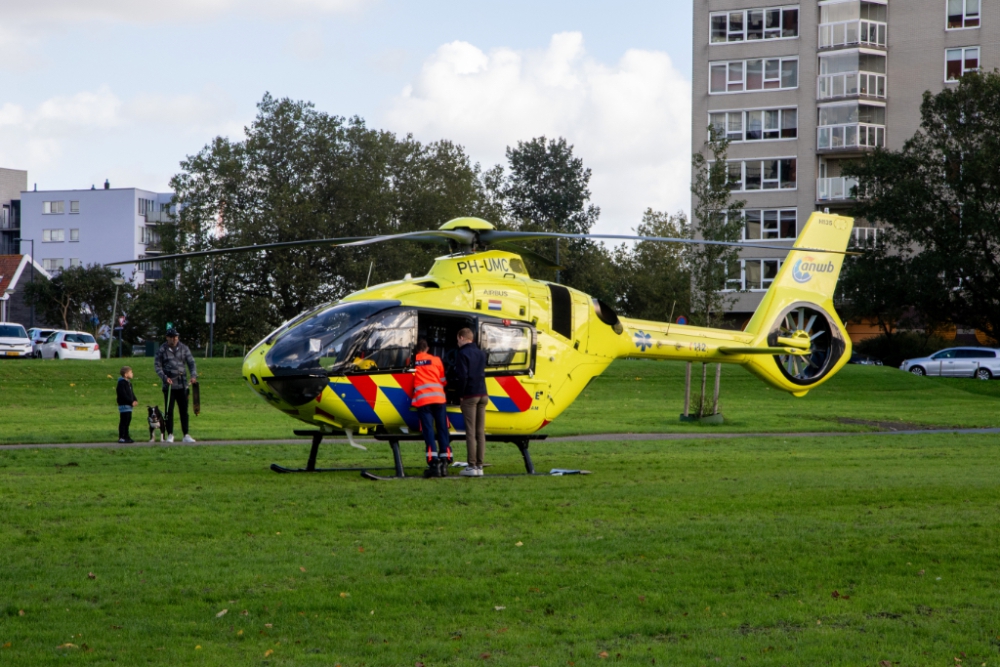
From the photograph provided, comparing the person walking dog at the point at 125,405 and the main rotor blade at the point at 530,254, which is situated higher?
the main rotor blade at the point at 530,254

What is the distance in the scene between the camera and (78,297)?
269 ft

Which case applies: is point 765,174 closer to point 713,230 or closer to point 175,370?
point 713,230

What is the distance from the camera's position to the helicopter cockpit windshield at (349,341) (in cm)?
1573

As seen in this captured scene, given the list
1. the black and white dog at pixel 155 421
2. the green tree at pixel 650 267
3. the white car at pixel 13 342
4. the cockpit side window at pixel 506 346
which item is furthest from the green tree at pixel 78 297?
Result: the cockpit side window at pixel 506 346

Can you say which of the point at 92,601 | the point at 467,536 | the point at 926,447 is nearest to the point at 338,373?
the point at 467,536

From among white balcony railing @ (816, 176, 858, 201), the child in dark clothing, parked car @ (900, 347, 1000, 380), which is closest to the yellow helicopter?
the child in dark clothing

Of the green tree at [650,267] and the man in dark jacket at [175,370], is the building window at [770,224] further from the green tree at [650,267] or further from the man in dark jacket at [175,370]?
the man in dark jacket at [175,370]

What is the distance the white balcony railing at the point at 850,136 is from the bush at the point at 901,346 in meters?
12.2

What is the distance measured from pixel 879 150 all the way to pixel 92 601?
53.7 m

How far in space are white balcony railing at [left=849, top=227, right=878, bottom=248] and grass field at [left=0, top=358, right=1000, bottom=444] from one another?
10336mm

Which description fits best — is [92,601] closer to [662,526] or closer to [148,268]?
[662,526]

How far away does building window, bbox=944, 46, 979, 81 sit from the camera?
6719 centimetres

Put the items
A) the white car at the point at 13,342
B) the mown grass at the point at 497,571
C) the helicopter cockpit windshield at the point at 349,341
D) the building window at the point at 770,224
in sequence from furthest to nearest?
the building window at the point at 770,224 < the white car at the point at 13,342 < the helicopter cockpit windshield at the point at 349,341 < the mown grass at the point at 497,571

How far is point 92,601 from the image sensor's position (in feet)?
27.4
